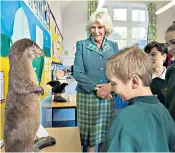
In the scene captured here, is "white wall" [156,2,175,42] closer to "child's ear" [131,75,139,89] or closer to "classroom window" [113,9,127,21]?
"classroom window" [113,9,127,21]

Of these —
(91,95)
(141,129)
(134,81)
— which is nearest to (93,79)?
(91,95)

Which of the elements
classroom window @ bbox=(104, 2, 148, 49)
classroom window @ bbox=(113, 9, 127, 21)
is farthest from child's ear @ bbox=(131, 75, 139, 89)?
classroom window @ bbox=(113, 9, 127, 21)

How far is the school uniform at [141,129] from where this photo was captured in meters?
0.64

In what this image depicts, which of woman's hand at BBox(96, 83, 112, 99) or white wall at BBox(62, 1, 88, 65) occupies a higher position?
white wall at BBox(62, 1, 88, 65)

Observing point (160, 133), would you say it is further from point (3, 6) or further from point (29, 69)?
point (3, 6)

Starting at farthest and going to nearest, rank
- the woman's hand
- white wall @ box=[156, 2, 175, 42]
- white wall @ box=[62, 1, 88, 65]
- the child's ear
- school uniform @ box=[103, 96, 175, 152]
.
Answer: white wall @ box=[156, 2, 175, 42] < white wall @ box=[62, 1, 88, 65] < the woman's hand < the child's ear < school uniform @ box=[103, 96, 175, 152]

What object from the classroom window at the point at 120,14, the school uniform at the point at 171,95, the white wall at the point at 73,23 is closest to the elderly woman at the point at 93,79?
the school uniform at the point at 171,95

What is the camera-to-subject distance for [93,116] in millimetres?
1468

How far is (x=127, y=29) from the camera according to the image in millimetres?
7496

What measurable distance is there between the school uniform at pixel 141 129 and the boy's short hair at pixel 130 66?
0.09 metres

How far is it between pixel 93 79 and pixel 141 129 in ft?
2.78

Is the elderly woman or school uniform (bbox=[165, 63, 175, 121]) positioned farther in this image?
the elderly woman

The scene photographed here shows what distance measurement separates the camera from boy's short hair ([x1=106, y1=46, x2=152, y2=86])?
75 centimetres

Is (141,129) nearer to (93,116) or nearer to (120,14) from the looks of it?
(93,116)
